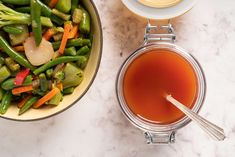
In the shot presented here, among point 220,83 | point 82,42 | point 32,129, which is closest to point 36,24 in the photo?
point 82,42

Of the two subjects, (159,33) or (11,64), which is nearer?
(11,64)

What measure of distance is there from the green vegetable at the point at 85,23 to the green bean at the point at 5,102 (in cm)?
23

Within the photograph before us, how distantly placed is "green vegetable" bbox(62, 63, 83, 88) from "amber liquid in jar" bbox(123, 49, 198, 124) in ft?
0.41

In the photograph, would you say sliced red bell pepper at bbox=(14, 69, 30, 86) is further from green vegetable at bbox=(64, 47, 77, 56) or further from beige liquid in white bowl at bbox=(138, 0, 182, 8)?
beige liquid in white bowl at bbox=(138, 0, 182, 8)

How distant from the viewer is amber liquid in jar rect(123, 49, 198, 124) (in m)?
1.17

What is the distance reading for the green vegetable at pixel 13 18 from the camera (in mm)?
1064

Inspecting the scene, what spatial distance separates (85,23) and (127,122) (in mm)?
294

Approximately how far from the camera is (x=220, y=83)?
1.25m

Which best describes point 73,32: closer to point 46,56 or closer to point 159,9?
point 46,56

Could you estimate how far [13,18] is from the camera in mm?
1066

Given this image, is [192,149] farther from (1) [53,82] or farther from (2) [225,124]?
(1) [53,82]

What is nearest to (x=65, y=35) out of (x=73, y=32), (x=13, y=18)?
(x=73, y=32)

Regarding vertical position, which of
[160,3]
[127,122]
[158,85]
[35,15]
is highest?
[160,3]

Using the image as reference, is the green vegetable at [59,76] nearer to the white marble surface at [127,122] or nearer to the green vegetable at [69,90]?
the green vegetable at [69,90]
